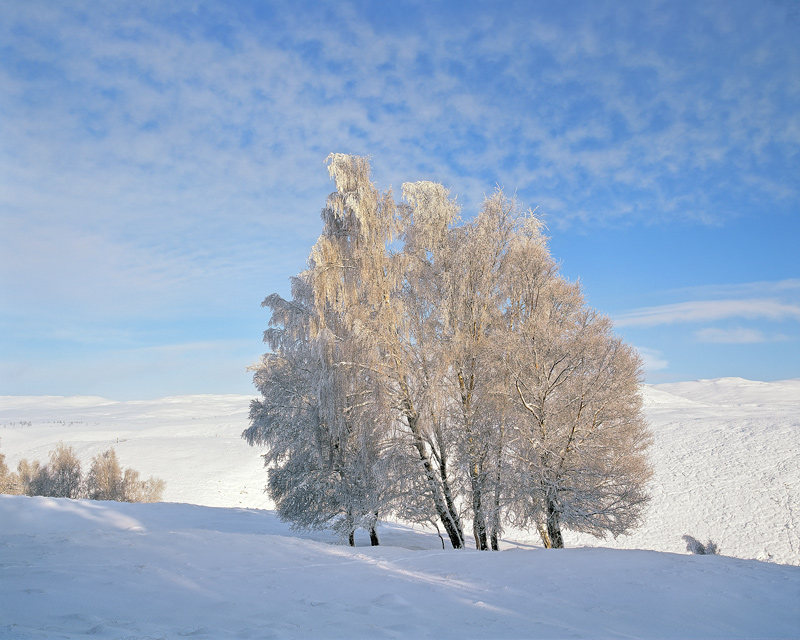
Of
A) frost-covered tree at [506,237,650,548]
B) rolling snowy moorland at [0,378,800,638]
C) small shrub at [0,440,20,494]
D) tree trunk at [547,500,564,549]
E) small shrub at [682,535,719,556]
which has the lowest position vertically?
small shrub at [682,535,719,556]

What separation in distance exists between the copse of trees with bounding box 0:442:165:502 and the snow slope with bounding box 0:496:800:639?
2283cm

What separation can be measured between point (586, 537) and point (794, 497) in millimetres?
9576

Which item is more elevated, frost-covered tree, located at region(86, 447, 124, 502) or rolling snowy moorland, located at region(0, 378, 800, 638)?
rolling snowy moorland, located at region(0, 378, 800, 638)

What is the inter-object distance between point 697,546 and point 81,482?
33182 mm

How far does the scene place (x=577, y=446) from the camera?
1111cm

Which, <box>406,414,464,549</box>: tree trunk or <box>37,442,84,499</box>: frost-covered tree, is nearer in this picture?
<box>406,414,464,549</box>: tree trunk

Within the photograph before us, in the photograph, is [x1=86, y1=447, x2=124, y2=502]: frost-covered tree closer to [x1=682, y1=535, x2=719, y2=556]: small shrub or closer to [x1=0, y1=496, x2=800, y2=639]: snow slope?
[x1=0, y1=496, x2=800, y2=639]: snow slope

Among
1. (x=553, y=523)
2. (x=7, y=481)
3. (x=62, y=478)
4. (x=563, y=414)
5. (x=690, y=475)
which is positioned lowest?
(x=62, y=478)

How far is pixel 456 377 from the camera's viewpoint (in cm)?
1208

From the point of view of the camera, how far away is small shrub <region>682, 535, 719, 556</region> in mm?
16773

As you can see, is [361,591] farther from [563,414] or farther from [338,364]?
[563,414]

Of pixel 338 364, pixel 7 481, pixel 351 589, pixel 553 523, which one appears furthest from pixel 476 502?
pixel 7 481

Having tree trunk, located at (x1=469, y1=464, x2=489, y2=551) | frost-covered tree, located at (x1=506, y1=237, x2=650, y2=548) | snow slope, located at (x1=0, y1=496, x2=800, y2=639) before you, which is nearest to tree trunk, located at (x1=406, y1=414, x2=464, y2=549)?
tree trunk, located at (x1=469, y1=464, x2=489, y2=551)

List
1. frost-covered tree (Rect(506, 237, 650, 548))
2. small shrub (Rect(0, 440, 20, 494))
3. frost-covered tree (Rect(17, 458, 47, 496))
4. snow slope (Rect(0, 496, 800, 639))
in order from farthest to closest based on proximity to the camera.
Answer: frost-covered tree (Rect(17, 458, 47, 496))
small shrub (Rect(0, 440, 20, 494))
frost-covered tree (Rect(506, 237, 650, 548))
snow slope (Rect(0, 496, 800, 639))
